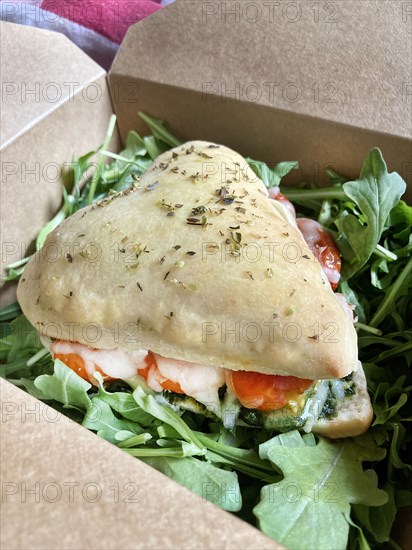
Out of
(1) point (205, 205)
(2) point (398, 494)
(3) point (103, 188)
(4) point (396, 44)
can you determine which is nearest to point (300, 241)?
(1) point (205, 205)

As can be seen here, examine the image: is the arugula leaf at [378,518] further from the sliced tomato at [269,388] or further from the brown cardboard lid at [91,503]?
the brown cardboard lid at [91,503]

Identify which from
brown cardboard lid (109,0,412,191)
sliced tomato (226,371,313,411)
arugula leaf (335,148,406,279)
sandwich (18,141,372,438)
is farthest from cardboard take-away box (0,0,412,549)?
sliced tomato (226,371,313,411)

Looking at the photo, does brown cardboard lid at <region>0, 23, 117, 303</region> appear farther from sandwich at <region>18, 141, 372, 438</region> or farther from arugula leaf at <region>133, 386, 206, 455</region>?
Answer: arugula leaf at <region>133, 386, 206, 455</region>

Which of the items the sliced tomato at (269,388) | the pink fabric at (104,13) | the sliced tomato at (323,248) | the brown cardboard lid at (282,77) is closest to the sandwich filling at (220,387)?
the sliced tomato at (269,388)

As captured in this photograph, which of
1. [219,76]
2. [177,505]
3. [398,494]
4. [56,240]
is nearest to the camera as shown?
[177,505]

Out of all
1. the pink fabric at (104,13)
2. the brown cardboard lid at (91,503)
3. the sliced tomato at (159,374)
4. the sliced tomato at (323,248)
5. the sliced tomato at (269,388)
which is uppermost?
the pink fabric at (104,13)

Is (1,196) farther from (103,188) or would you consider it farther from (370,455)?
(370,455)
